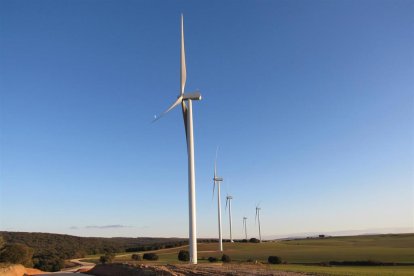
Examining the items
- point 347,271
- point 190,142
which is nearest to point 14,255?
point 190,142

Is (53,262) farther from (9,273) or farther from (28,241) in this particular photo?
(28,241)

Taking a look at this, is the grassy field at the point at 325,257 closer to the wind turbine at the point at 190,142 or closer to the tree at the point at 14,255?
the wind turbine at the point at 190,142

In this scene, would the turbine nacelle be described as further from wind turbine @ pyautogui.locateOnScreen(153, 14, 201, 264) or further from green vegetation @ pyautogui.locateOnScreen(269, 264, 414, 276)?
green vegetation @ pyautogui.locateOnScreen(269, 264, 414, 276)

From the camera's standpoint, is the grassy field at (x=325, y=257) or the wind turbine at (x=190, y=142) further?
the grassy field at (x=325, y=257)

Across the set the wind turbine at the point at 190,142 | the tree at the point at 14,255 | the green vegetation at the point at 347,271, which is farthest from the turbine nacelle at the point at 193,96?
the tree at the point at 14,255

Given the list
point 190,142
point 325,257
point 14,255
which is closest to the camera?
point 190,142

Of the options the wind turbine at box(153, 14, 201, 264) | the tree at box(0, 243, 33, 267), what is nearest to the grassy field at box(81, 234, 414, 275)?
the wind turbine at box(153, 14, 201, 264)

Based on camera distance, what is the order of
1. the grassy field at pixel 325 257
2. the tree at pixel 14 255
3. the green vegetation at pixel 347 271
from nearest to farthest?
the green vegetation at pixel 347 271 → the grassy field at pixel 325 257 → the tree at pixel 14 255

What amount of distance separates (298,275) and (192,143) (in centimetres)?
1614

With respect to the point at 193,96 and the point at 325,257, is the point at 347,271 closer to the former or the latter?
the point at 193,96

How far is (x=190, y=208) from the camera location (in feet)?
119

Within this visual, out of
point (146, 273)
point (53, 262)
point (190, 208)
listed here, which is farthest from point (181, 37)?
point (53, 262)

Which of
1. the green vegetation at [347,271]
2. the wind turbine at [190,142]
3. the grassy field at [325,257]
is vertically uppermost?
the wind turbine at [190,142]

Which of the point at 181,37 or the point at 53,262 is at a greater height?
the point at 181,37
